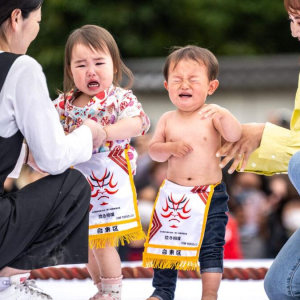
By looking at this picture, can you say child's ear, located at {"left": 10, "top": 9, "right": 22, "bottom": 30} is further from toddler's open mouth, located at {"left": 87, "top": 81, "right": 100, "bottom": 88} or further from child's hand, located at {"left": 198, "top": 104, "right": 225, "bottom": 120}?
child's hand, located at {"left": 198, "top": 104, "right": 225, "bottom": 120}

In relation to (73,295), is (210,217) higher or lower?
higher

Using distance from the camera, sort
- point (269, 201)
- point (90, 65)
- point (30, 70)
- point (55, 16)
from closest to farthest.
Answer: point (30, 70), point (90, 65), point (269, 201), point (55, 16)

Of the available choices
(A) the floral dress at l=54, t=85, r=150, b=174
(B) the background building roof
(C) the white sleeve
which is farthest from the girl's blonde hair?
(B) the background building roof

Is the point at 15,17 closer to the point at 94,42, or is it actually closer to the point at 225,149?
the point at 94,42

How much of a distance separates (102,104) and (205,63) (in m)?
0.47

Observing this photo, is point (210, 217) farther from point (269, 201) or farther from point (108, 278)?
point (269, 201)

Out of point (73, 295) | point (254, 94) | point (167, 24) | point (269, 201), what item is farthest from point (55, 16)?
point (73, 295)

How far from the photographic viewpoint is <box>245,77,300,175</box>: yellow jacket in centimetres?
301

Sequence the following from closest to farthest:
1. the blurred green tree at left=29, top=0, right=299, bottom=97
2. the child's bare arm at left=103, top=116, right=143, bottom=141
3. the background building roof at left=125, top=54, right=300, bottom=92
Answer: the child's bare arm at left=103, top=116, right=143, bottom=141
the background building roof at left=125, top=54, right=300, bottom=92
the blurred green tree at left=29, top=0, right=299, bottom=97

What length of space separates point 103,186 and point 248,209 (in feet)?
11.2

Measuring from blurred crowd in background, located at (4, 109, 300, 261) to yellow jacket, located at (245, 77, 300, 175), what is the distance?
225cm

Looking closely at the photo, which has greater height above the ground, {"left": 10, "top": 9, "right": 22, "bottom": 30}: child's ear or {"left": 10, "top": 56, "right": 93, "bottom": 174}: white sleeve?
{"left": 10, "top": 9, "right": 22, "bottom": 30}: child's ear

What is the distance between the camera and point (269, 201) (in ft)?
20.7

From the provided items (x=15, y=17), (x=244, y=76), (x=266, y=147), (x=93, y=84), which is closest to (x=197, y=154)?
(x=266, y=147)
